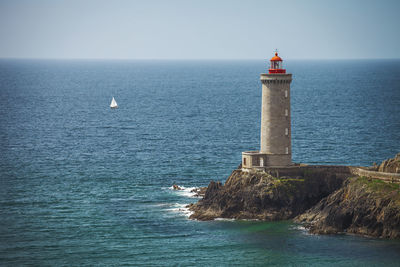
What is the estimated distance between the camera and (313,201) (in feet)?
245

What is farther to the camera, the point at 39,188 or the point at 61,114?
the point at 61,114

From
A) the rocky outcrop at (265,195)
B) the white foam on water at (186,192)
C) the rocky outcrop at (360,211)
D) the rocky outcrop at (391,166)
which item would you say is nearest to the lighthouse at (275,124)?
the rocky outcrop at (265,195)

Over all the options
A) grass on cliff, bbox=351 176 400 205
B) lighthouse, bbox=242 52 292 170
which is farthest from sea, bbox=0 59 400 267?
lighthouse, bbox=242 52 292 170

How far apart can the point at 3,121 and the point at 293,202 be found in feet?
292

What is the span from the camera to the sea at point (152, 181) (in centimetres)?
6375

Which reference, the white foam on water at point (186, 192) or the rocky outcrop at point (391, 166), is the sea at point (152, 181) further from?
the rocky outcrop at point (391, 166)

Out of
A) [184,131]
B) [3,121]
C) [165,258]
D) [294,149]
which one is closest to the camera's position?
[165,258]

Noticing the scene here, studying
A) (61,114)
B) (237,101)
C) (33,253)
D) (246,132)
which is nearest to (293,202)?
(33,253)

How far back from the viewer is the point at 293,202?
73688 mm

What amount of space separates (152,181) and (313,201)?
2315cm

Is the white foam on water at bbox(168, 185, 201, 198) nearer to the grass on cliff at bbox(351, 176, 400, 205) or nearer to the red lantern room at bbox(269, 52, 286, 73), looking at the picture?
the red lantern room at bbox(269, 52, 286, 73)

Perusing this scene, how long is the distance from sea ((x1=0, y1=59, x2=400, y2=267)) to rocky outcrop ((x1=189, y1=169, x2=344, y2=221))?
5.38 feet

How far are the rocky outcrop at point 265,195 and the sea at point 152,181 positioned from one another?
1639mm

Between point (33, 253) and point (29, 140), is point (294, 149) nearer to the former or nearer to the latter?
point (29, 140)
